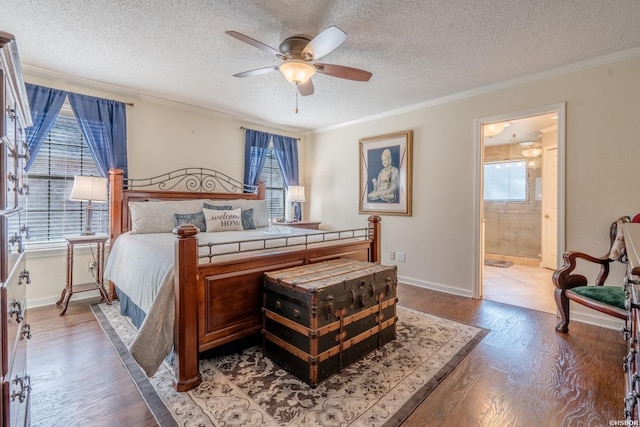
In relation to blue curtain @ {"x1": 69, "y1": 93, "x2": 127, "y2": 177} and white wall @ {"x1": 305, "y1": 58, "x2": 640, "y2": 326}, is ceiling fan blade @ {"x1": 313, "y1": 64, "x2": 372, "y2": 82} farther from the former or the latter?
blue curtain @ {"x1": 69, "y1": 93, "x2": 127, "y2": 177}

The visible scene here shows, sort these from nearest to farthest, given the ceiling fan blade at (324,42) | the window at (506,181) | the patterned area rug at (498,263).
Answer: the ceiling fan blade at (324,42) → the patterned area rug at (498,263) → the window at (506,181)

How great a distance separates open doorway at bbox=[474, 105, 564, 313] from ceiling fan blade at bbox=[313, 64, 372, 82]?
2468mm

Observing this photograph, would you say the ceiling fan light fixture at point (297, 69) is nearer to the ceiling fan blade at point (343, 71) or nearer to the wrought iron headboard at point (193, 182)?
the ceiling fan blade at point (343, 71)

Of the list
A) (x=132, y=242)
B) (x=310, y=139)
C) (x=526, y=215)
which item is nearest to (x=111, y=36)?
(x=132, y=242)

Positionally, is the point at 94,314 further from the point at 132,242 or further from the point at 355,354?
the point at 355,354

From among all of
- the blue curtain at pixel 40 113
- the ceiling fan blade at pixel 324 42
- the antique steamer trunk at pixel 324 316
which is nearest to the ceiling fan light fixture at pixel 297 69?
the ceiling fan blade at pixel 324 42

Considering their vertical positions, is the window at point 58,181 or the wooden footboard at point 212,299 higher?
the window at point 58,181

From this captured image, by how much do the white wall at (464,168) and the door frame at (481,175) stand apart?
42 millimetres

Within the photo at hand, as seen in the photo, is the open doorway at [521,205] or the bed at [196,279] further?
the open doorway at [521,205]

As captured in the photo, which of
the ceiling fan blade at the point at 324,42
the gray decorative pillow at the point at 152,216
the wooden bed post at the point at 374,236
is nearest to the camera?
the ceiling fan blade at the point at 324,42

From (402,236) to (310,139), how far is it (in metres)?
2.68

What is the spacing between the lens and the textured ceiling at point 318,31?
2113 mm

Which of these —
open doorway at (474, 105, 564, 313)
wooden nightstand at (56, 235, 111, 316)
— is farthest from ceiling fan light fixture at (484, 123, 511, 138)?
wooden nightstand at (56, 235, 111, 316)

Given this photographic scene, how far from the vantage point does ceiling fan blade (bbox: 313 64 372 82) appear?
245 cm
